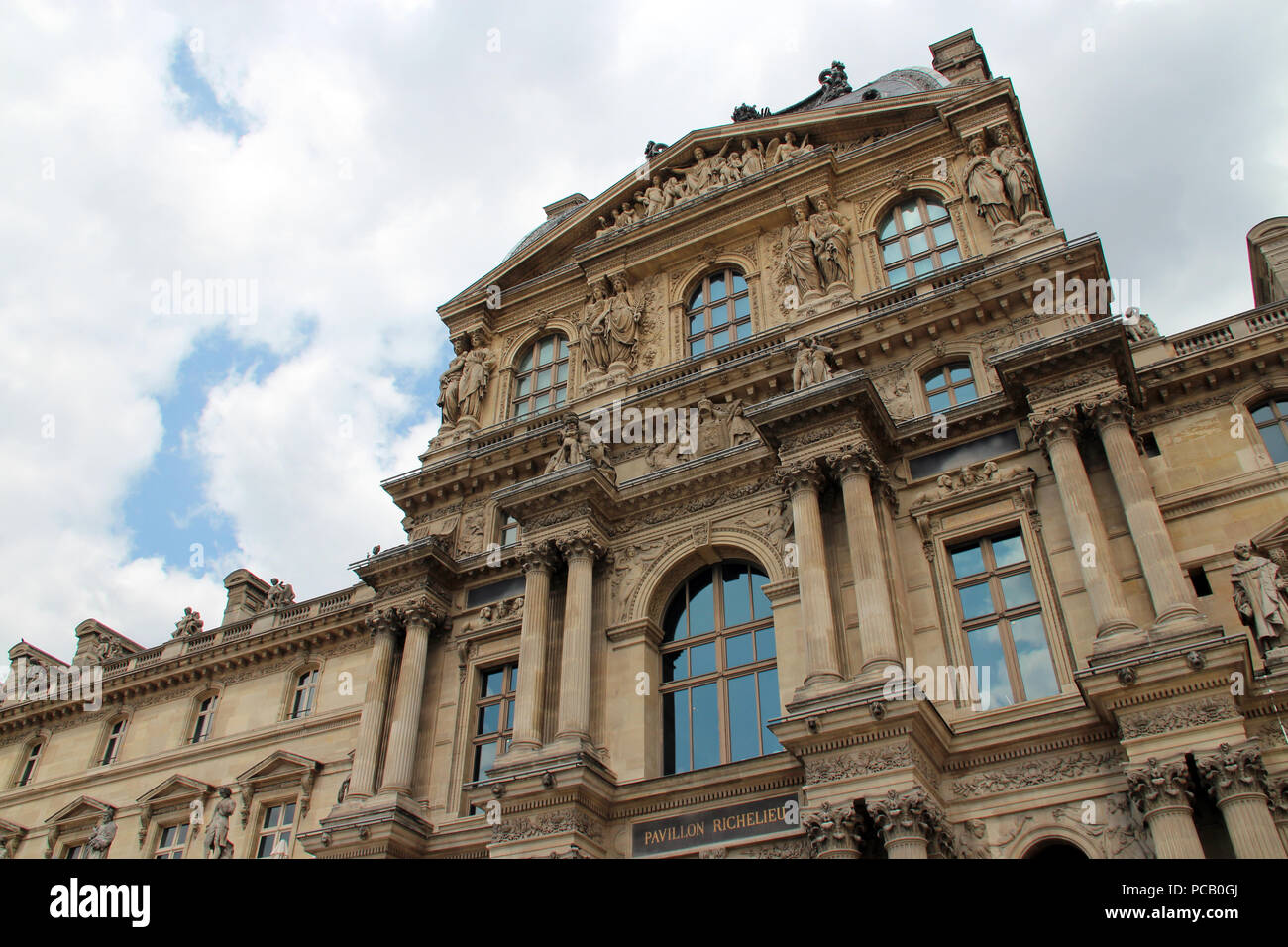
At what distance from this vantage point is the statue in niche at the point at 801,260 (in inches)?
1091

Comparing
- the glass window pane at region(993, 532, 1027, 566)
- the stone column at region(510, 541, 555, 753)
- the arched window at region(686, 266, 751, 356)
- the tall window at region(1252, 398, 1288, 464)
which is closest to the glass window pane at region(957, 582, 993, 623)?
the glass window pane at region(993, 532, 1027, 566)

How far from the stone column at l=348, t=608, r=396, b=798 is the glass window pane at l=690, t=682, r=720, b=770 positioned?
784 centimetres

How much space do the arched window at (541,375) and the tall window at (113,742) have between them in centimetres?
1789

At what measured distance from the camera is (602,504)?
25.2m

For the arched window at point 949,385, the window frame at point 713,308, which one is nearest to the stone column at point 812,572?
the arched window at point 949,385

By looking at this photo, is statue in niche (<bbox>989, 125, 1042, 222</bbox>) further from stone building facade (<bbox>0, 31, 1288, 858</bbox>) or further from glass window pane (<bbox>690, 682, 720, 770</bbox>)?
glass window pane (<bbox>690, 682, 720, 770</bbox>)

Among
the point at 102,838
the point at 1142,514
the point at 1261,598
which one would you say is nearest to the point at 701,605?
the point at 1142,514

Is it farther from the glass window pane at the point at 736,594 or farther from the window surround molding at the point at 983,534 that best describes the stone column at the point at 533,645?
the window surround molding at the point at 983,534

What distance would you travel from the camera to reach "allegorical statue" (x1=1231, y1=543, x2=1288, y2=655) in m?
17.3

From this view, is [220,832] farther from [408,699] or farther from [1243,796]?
[1243,796]

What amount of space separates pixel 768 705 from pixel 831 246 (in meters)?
12.7

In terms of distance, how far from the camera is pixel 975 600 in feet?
68.0
